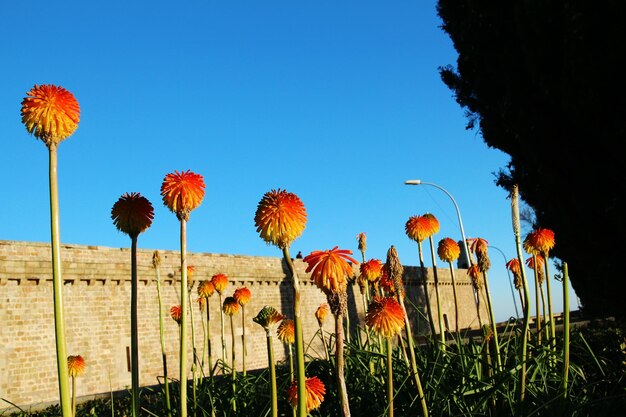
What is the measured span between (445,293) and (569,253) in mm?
24629

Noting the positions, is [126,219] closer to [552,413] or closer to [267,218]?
[267,218]

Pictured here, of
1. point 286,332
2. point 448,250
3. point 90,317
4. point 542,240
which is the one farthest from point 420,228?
point 90,317

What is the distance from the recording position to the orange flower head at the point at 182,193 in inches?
102

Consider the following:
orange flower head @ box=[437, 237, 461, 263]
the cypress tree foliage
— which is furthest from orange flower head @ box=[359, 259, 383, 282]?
the cypress tree foliage

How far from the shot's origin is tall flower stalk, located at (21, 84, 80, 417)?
1.68 meters

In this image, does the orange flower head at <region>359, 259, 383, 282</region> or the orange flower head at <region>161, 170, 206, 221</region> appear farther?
the orange flower head at <region>359, 259, 383, 282</region>

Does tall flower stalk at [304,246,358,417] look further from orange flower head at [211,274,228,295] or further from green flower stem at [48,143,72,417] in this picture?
orange flower head at [211,274,228,295]

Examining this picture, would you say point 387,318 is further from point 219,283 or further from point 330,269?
point 219,283

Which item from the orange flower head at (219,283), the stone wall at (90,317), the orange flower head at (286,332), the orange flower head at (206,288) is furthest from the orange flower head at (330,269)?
the stone wall at (90,317)

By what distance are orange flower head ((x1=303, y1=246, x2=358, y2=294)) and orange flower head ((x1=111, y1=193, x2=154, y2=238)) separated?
812 millimetres

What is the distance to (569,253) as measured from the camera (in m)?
10.3

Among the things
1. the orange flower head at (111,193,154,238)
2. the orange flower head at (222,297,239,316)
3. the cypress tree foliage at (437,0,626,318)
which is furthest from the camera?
the cypress tree foliage at (437,0,626,318)

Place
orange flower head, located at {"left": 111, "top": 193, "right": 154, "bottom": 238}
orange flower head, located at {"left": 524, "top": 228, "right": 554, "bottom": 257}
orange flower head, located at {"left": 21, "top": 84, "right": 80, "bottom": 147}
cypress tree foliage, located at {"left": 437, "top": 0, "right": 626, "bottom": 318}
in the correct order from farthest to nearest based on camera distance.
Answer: cypress tree foliage, located at {"left": 437, "top": 0, "right": 626, "bottom": 318}
orange flower head, located at {"left": 524, "top": 228, "right": 554, "bottom": 257}
orange flower head, located at {"left": 111, "top": 193, "right": 154, "bottom": 238}
orange flower head, located at {"left": 21, "top": 84, "right": 80, "bottom": 147}

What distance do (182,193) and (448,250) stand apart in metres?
2.68
